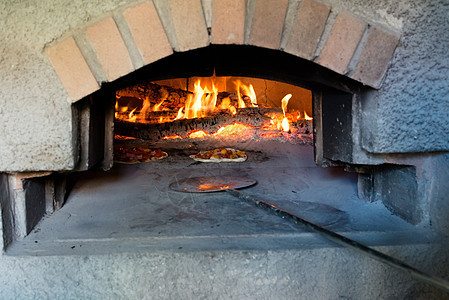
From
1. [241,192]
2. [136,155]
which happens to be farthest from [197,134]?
[241,192]

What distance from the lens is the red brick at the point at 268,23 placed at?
138 cm

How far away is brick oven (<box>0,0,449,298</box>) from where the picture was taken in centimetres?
135

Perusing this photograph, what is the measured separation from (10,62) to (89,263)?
85 centimetres

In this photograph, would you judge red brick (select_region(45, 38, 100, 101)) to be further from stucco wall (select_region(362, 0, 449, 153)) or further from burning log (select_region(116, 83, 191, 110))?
burning log (select_region(116, 83, 191, 110))

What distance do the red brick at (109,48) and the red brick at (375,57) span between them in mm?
976

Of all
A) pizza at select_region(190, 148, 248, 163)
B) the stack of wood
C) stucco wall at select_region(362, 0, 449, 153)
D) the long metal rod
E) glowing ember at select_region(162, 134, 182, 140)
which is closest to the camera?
the long metal rod

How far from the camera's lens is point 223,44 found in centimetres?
157

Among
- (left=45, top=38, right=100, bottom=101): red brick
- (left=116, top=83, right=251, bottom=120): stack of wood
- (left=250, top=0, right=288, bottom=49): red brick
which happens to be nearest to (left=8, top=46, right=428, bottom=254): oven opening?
(left=45, top=38, right=100, bottom=101): red brick

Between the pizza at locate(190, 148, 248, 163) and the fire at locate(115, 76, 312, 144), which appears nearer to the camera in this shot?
the pizza at locate(190, 148, 248, 163)

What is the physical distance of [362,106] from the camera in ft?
5.29

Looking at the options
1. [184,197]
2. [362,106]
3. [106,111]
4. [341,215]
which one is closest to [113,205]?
[184,197]

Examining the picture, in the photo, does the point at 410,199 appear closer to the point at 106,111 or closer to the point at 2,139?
the point at 106,111

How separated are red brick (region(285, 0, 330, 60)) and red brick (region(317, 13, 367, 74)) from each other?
53mm

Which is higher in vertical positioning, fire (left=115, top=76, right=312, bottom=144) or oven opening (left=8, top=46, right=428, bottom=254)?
fire (left=115, top=76, right=312, bottom=144)
